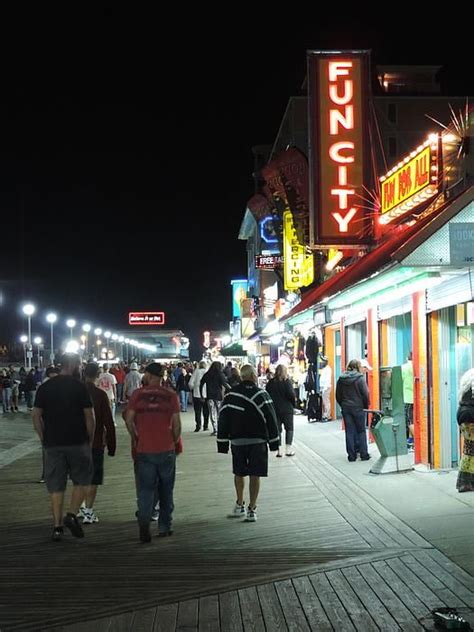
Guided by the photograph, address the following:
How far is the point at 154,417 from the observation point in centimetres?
862

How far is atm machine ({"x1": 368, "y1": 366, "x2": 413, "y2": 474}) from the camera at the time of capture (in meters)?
12.7

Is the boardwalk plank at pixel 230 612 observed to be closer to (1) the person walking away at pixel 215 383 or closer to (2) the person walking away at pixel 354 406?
(2) the person walking away at pixel 354 406

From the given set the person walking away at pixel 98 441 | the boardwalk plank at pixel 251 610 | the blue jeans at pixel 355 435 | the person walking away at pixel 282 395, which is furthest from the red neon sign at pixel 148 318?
the boardwalk plank at pixel 251 610

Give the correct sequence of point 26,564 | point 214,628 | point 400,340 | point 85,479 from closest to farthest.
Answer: point 214,628
point 26,564
point 85,479
point 400,340

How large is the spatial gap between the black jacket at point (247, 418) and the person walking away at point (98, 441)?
4.14 ft

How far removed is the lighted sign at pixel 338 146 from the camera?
17.9 metres

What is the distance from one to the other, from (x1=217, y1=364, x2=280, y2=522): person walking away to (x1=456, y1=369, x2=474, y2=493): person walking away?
6.98 ft

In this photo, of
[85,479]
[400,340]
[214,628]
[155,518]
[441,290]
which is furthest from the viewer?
[400,340]

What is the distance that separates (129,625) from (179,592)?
83 centimetres

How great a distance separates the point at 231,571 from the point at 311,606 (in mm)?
1222

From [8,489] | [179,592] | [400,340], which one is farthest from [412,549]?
[400,340]

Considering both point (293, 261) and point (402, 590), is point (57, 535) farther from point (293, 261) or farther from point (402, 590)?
point (293, 261)

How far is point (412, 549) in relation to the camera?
781 centimetres

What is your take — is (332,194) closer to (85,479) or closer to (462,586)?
(85,479)
